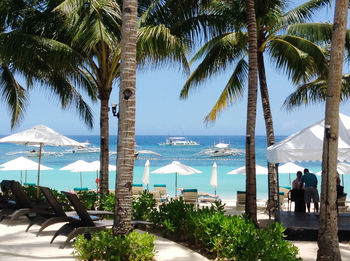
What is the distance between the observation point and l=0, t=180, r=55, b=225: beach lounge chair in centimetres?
912

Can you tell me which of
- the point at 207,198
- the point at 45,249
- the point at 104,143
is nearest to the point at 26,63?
the point at 104,143

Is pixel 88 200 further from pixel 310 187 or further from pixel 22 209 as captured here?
pixel 310 187

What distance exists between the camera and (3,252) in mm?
6883

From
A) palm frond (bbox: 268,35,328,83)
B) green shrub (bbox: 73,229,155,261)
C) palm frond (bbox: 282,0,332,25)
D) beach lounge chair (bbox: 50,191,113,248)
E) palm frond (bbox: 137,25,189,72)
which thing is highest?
palm frond (bbox: 282,0,332,25)

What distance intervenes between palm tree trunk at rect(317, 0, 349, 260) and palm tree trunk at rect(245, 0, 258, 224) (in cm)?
331

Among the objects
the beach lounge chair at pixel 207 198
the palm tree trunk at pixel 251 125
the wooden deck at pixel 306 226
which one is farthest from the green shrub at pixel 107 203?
the beach lounge chair at pixel 207 198

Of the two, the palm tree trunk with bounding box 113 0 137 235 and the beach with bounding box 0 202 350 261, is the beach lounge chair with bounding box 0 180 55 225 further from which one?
the palm tree trunk with bounding box 113 0 137 235

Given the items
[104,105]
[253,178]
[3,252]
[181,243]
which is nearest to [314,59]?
[253,178]

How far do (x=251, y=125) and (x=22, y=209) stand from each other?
5.34 meters

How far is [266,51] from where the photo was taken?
50.5 ft

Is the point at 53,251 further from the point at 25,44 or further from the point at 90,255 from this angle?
the point at 25,44

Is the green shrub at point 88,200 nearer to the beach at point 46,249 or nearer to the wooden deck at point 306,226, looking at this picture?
the beach at point 46,249

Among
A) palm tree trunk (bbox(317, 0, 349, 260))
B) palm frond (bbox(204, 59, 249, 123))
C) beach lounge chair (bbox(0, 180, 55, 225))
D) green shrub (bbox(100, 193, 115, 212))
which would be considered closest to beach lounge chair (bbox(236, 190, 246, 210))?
palm frond (bbox(204, 59, 249, 123))

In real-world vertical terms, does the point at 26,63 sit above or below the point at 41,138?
above
